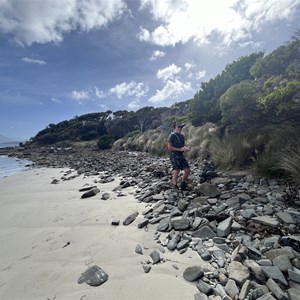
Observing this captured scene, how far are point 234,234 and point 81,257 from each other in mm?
2234

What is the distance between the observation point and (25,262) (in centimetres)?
318

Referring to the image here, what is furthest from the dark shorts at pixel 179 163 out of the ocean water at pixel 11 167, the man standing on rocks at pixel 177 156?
the ocean water at pixel 11 167

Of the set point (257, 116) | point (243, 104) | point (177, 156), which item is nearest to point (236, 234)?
point (177, 156)

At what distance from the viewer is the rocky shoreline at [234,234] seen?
7.43 ft

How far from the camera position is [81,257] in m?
3.15

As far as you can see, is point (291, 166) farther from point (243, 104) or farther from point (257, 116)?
point (243, 104)

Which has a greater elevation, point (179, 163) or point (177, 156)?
point (177, 156)

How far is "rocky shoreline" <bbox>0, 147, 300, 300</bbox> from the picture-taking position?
2264 mm

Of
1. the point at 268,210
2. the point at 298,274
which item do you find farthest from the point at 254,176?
the point at 298,274

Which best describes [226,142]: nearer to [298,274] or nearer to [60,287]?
[298,274]

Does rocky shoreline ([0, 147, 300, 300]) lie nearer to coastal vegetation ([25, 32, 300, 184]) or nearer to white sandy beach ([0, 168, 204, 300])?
white sandy beach ([0, 168, 204, 300])

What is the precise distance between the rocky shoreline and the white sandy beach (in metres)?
0.16

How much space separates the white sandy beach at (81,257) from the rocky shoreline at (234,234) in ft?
0.53

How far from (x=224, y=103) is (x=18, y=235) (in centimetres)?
815
